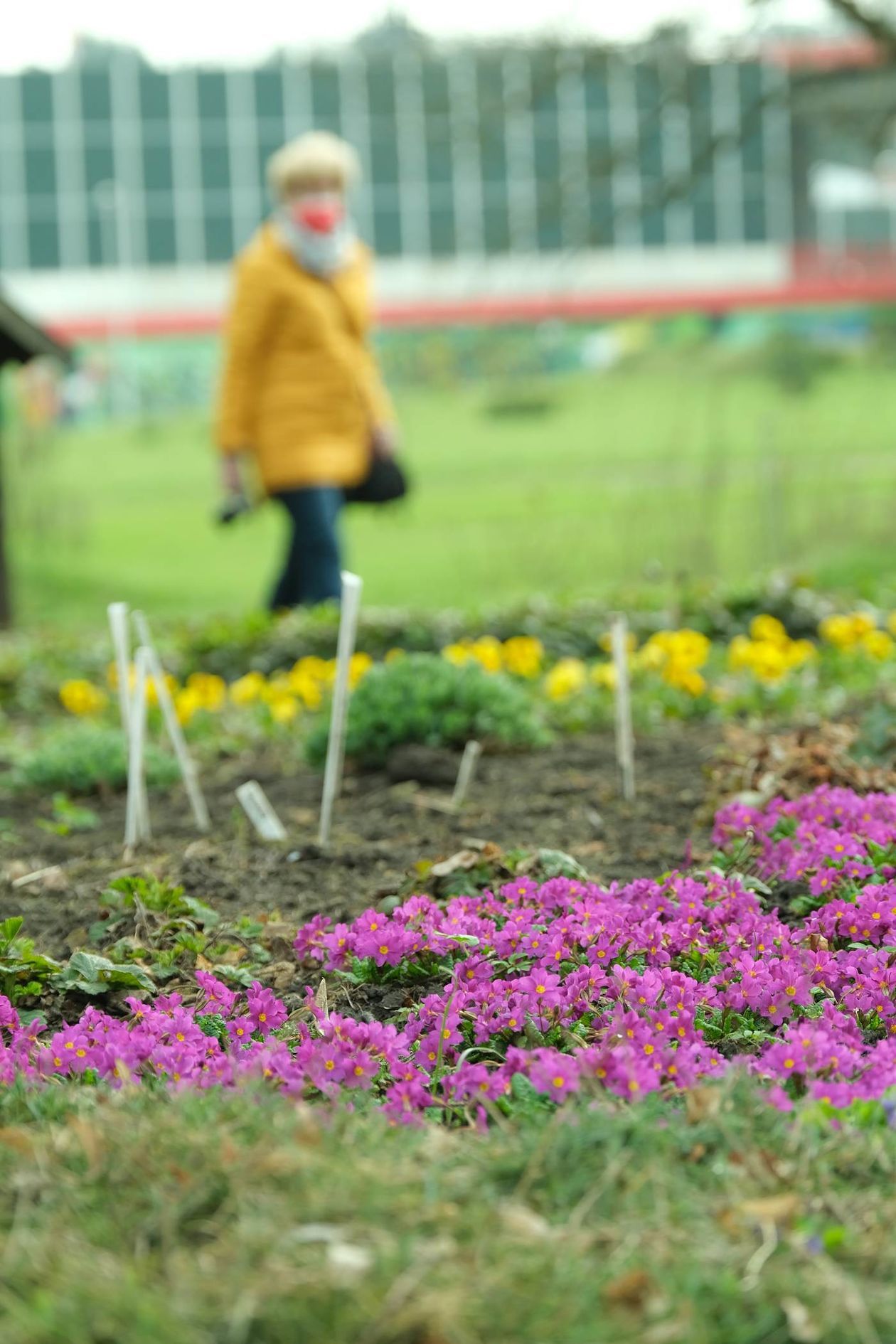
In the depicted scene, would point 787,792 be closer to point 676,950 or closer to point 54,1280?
point 676,950

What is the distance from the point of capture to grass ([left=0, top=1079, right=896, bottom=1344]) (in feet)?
4.50

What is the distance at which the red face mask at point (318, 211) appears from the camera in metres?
7.18

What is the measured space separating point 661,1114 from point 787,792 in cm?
160

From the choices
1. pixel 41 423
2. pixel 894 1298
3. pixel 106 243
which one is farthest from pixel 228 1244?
pixel 106 243

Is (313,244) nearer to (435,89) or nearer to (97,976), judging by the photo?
(97,976)

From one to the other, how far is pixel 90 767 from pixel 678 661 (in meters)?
1.94

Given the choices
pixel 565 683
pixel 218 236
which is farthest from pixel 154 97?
pixel 565 683

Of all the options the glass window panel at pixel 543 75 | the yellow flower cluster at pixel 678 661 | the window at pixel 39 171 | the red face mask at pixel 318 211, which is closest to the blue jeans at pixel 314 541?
the red face mask at pixel 318 211

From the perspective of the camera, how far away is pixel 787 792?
3406 mm

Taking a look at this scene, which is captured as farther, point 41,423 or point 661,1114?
point 41,423

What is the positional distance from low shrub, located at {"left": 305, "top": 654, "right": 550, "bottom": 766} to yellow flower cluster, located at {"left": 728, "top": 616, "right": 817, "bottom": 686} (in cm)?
117

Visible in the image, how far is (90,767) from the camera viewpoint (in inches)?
168

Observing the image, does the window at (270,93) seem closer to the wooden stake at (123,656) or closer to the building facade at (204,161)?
the building facade at (204,161)

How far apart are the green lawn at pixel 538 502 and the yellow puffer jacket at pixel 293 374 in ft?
2.49
